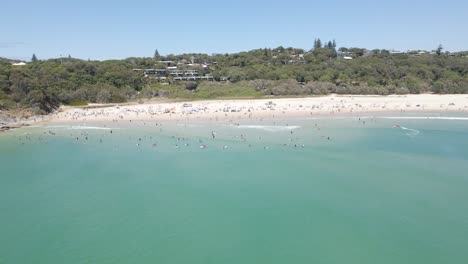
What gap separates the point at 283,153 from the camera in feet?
96.4

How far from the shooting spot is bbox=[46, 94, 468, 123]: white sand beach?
4728cm

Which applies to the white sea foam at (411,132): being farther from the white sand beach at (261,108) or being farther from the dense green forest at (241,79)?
the dense green forest at (241,79)

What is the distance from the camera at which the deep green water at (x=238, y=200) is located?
595 inches

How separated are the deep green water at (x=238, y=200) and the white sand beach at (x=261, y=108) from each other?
12138 mm

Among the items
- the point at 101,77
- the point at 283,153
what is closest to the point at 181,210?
the point at 283,153

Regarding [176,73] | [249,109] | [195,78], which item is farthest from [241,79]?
[249,109]

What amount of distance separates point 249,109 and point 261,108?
5.64 feet

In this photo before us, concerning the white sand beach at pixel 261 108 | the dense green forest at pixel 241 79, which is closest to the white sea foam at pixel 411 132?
the white sand beach at pixel 261 108

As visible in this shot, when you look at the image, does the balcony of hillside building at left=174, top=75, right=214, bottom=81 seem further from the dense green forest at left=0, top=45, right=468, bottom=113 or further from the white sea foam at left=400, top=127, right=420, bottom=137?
the white sea foam at left=400, top=127, right=420, bottom=137

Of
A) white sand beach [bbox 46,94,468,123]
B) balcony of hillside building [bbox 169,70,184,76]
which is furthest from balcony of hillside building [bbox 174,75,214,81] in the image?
white sand beach [bbox 46,94,468,123]

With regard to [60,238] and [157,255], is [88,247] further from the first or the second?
[157,255]

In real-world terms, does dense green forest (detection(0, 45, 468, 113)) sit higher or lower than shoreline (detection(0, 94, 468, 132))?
higher

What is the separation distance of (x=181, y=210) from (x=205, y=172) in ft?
20.6

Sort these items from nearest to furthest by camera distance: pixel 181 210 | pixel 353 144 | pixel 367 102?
pixel 181 210, pixel 353 144, pixel 367 102
